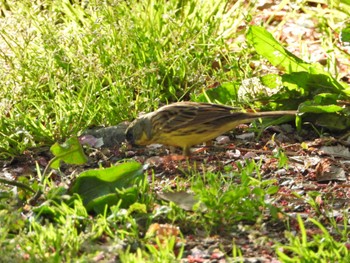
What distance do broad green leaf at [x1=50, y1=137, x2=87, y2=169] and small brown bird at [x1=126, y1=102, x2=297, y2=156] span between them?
0.80 m

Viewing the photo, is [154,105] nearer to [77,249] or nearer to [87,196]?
[87,196]

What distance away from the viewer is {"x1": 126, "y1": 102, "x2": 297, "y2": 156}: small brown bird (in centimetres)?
671

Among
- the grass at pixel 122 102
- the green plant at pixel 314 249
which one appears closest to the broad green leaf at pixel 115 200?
the grass at pixel 122 102

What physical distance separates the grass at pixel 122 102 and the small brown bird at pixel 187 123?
1.14 feet

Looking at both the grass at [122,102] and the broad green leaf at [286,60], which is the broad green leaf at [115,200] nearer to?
the grass at [122,102]

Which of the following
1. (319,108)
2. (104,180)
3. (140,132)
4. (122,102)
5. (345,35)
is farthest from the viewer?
(122,102)

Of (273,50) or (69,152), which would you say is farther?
(273,50)

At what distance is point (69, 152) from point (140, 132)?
0.88 meters

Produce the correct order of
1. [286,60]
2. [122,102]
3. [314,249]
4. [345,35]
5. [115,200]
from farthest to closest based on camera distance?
[122,102] → [286,60] → [345,35] → [115,200] → [314,249]

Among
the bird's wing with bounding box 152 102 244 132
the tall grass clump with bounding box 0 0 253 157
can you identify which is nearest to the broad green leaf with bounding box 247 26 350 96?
the tall grass clump with bounding box 0 0 253 157

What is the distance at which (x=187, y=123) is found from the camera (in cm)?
674

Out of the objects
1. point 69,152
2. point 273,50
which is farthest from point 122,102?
point 69,152

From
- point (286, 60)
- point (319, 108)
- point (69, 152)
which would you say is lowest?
point (319, 108)

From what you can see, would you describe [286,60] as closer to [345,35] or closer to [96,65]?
[345,35]
